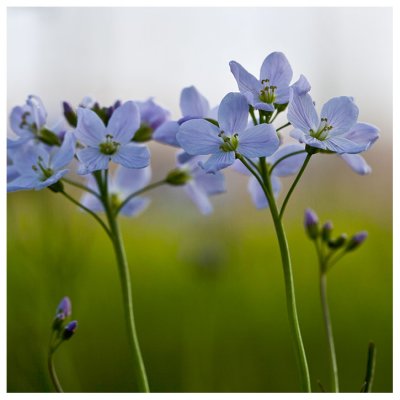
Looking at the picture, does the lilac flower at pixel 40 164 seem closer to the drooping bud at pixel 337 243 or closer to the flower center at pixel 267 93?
the flower center at pixel 267 93

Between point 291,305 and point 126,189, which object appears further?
point 126,189

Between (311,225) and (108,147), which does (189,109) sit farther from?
(311,225)

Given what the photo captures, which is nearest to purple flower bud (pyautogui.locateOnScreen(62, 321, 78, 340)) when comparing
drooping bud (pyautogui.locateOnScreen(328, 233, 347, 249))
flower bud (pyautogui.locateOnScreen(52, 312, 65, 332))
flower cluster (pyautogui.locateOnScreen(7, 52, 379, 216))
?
flower bud (pyautogui.locateOnScreen(52, 312, 65, 332))

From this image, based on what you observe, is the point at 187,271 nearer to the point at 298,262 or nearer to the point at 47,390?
the point at 298,262

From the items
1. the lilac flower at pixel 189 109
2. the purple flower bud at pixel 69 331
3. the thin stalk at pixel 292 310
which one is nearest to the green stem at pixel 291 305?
the thin stalk at pixel 292 310

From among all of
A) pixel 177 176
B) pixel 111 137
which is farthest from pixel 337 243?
pixel 111 137

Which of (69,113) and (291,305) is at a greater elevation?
(69,113)

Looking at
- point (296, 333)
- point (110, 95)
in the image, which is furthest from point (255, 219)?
point (296, 333)
